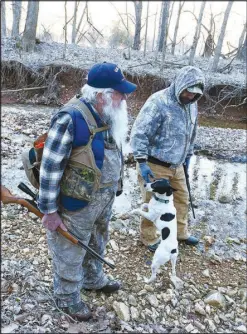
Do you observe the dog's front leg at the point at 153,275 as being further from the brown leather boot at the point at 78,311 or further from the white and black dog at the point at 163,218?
the brown leather boot at the point at 78,311

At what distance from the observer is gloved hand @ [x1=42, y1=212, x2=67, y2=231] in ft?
8.37

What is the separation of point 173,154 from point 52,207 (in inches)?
69.0

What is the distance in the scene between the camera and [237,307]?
3.62 meters

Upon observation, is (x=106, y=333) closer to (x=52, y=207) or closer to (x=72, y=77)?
(x=52, y=207)

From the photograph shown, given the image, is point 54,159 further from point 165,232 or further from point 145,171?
point 165,232

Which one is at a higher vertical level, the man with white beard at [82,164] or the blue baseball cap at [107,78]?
the blue baseball cap at [107,78]

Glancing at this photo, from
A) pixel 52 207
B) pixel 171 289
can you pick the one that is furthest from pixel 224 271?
pixel 52 207

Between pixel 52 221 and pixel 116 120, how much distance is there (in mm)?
924

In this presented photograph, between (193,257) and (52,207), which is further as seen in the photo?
(193,257)

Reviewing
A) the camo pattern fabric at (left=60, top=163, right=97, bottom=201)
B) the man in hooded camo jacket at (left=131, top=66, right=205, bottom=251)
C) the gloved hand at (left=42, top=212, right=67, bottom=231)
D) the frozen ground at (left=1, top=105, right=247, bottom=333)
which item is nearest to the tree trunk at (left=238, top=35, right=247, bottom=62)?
the frozen ground at (left=1, top=105, right=247, bottom=333)

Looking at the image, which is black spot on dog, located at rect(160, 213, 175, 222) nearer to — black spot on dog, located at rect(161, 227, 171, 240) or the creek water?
black spot on dog, located at rect(161, 227, 171, 240)

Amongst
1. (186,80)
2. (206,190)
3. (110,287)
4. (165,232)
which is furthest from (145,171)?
(206,190)

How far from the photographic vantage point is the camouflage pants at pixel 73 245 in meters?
2.71

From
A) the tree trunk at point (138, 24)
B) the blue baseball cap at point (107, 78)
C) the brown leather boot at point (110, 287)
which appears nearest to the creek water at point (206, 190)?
the brown leather boot at point (110, 287)
